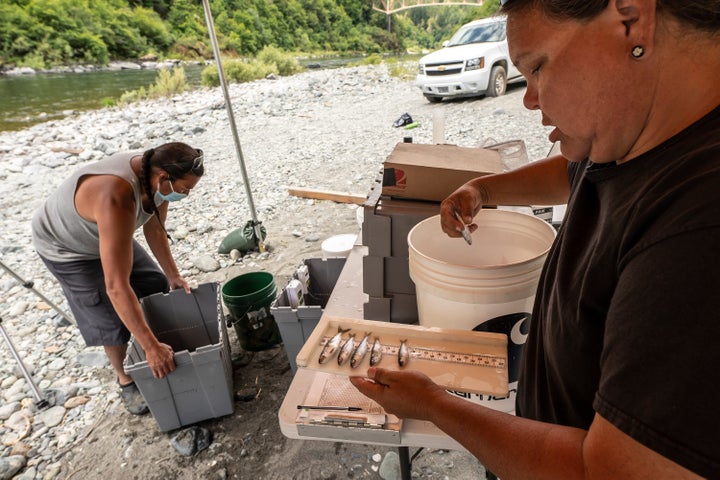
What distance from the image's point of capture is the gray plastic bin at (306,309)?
2404mm

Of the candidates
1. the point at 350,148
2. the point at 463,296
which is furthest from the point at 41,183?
the point at 463,296

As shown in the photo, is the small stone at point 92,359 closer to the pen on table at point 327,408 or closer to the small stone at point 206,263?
the small stone at point 206,263

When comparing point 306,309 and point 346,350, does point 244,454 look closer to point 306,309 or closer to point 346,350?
point 306,309

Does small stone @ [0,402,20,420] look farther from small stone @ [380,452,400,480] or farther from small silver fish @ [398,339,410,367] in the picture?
small silver fish @ [398,339,410,367]

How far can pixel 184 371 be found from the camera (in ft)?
7.41

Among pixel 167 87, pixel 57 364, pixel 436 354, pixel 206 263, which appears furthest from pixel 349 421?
pixel 167 87

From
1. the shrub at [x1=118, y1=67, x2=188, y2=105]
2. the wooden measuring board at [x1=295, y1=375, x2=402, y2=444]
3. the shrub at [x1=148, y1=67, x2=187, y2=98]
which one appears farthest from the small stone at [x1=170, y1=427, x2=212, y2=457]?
the shrub at [x1=148, y1=67, x2=187, y2=98]

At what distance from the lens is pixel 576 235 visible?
2.27 feet

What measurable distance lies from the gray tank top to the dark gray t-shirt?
7.75ft

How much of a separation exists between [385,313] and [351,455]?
1.08 m

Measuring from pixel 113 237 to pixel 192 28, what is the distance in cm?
4001

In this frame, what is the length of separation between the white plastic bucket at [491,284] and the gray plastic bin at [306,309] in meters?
1.21

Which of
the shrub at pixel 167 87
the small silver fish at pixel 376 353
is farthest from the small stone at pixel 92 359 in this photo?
the shrub at pixel 167 87

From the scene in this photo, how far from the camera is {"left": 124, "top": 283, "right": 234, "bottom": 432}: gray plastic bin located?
7.27 ft
